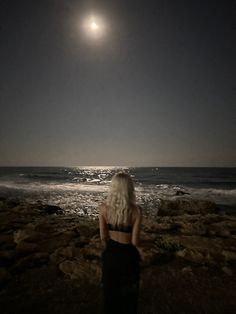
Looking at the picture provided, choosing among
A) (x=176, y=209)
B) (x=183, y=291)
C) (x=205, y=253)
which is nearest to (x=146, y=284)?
(x=183, y=291)

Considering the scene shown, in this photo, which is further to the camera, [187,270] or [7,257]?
[7,257]

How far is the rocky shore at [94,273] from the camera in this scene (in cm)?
391

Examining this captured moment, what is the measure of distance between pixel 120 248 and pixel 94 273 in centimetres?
257

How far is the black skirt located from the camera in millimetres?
2750

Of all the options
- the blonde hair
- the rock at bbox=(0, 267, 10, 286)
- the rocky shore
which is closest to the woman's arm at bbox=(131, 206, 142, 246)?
the blonde hair

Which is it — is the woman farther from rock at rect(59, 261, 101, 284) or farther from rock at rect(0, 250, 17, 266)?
rock at rect(0, 250, 17, 266)

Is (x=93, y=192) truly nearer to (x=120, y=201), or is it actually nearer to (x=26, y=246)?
(x=26, y=246)

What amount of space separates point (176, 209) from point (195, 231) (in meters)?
5.13

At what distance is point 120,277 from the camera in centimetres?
276

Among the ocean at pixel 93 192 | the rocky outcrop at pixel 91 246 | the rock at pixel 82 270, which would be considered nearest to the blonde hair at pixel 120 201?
the rock at pixel 82 270

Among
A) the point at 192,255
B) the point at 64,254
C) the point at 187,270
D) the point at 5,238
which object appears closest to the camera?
the point at 187,270

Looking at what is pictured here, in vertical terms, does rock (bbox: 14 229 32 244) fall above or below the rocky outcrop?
above

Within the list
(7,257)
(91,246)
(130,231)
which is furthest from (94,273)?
(130,231)

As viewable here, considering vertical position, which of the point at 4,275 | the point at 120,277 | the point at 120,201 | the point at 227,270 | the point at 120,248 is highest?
the point at 120,201
